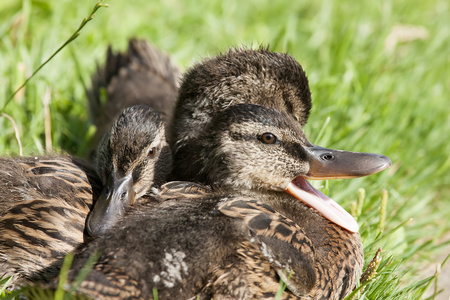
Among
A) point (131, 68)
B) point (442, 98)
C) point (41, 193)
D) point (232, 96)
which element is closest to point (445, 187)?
point (442, 98)

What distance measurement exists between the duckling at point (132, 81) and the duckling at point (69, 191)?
1.59 metres

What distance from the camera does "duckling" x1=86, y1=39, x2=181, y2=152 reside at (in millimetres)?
5305

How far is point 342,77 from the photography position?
5688mm

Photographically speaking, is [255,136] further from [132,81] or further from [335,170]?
[132,81]

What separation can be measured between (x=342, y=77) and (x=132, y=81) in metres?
2.01

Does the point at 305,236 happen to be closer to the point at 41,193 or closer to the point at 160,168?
the point at 160,168

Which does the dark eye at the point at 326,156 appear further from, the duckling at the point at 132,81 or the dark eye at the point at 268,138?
the duckling at the point at 132,81

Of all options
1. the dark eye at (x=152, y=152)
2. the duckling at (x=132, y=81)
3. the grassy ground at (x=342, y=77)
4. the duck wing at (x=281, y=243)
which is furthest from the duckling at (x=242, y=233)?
the duckling at (x=132, y=81)

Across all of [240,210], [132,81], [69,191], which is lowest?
[240,210]

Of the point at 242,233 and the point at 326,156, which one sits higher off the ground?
the point at 326,156

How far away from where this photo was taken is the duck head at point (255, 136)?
3523mm

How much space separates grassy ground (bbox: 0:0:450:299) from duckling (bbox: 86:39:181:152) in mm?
194

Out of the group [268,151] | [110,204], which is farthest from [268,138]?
[110,204]

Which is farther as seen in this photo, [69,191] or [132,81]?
[132,81]
